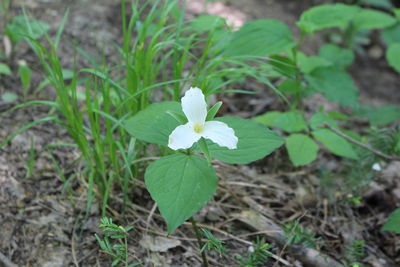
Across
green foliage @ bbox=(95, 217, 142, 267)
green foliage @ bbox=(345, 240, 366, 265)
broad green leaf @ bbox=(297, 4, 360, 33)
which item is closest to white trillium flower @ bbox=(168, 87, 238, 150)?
green foliage @ bbox=(95, 217, 142, 267)

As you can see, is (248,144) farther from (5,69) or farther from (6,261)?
(5,69)

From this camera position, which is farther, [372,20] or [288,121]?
[372,20]

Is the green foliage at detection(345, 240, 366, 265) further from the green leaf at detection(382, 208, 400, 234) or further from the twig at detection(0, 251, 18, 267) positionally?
the twig at detection(0, 251, 18, 267)

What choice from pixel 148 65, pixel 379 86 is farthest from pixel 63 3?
pixel 379 86

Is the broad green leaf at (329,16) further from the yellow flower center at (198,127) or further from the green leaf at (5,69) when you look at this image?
the green leaf at (5,69)

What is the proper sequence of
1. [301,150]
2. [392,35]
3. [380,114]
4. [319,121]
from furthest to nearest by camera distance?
[392,35]
[380,114]
[319,121]
[301,150]

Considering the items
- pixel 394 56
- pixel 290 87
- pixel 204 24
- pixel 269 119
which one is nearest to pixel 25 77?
pixel 204 24

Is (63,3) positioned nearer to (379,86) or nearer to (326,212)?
(326,212)
